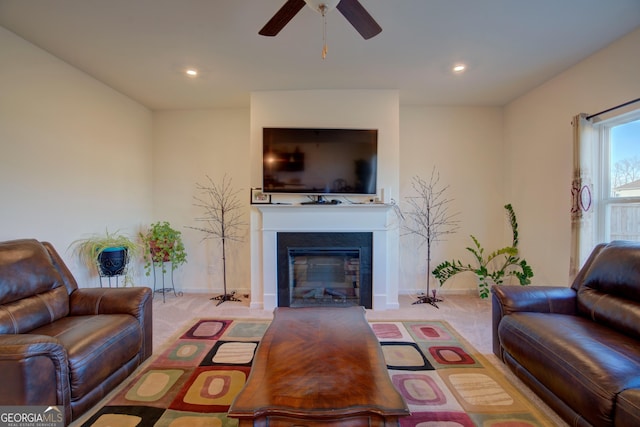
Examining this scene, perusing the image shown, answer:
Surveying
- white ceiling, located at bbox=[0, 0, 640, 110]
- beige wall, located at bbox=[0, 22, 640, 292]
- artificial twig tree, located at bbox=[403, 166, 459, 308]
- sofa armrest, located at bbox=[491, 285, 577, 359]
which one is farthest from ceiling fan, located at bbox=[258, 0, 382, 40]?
artificial twig tree, located at bbox=[403, 166, 459, 308]

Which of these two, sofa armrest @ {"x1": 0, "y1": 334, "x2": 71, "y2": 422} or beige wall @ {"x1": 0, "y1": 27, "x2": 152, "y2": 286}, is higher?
beige wall @ {"x1": 0, "y1": 27, "x2": 152, "y2": 286}

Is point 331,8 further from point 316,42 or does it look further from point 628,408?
point 628,408

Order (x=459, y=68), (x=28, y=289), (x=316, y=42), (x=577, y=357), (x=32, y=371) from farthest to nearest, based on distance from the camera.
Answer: (x=459, y=68), (x=316, y=42), (x=28, y=289), (x=577, y=357), (x=32, y=371)

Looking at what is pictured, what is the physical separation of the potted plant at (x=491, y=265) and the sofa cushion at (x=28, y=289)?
156 inches

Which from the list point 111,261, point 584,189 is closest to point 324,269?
point 111,261

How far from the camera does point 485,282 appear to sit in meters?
3.76

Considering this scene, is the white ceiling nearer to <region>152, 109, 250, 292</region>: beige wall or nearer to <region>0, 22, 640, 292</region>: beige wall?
<region>0, 22, 640, 292</region>: beige wall

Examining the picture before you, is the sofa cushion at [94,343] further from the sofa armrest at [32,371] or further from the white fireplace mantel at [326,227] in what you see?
the white fireplace mantel at [326,227]

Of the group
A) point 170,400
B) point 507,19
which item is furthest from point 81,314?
point 507,19

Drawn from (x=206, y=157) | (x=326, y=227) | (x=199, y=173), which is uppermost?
(x=206, y=157)

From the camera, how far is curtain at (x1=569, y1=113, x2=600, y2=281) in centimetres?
266

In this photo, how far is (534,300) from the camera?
2102 millimetres

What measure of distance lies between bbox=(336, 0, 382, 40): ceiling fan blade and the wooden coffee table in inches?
77.8

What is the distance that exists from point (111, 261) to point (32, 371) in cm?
181
